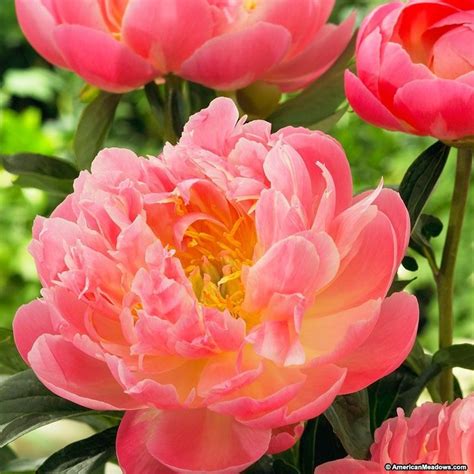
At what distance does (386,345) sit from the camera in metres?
0.33

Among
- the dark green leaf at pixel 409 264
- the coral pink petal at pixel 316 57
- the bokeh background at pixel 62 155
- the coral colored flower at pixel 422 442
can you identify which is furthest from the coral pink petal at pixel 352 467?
the bokeh background at pixel 62 155

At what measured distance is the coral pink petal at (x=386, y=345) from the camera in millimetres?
322

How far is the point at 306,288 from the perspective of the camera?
1.06 ft

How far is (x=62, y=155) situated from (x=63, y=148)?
0.32 ft

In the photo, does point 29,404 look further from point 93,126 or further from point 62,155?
point 62,155

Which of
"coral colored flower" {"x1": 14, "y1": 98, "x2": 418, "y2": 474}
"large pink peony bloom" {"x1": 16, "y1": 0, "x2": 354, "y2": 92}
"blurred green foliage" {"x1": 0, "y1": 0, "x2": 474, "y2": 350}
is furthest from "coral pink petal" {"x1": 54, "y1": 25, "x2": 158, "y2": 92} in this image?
"blurred green foliage" {"x1": 0, "y1": 0, "x2": 474, "y2": 350}

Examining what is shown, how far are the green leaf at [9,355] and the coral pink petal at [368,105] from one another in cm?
17

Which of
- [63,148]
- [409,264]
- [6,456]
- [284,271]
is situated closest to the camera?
[284,271]

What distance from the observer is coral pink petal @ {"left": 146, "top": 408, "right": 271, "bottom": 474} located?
32cm

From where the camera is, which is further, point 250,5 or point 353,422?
point 250,5

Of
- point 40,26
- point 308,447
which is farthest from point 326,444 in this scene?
point 40,26

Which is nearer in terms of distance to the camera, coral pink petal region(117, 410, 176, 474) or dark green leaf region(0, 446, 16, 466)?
coral pink petal region(117, 410, 176, 474)

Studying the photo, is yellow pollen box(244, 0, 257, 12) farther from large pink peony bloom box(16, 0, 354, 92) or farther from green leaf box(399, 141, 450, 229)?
green leaf box(399, 141, 450, 229)

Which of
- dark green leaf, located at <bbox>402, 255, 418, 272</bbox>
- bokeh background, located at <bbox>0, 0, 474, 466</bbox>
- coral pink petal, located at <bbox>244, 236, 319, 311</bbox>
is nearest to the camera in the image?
coral pink petal, located at <bbox>244, 236, 319, 311</bbox>
